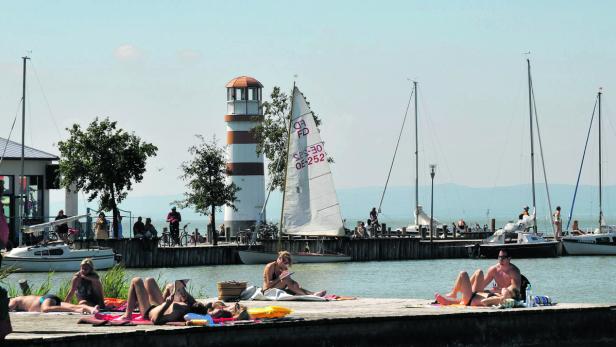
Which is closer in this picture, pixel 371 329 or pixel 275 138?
pixel 371 329

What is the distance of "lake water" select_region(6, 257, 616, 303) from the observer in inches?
1902

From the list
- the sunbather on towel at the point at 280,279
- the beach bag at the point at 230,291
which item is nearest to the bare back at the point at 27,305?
the beach bag at the point at 230,291

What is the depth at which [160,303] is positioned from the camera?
72.5ft

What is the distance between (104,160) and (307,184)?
34.4 feet

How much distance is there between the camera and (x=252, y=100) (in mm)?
79125

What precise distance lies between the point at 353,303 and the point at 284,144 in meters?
48.0

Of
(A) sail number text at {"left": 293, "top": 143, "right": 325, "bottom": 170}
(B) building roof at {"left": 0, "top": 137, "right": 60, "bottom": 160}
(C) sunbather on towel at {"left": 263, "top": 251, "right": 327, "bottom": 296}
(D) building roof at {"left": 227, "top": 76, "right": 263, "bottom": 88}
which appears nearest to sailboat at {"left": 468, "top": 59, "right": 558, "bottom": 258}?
(A) sail number text at {"left": 293, "top": 143, "right": 325, "bottom": 170}

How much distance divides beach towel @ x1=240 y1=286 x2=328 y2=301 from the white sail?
31942mm

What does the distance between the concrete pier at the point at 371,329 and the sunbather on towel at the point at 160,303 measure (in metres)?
0.49

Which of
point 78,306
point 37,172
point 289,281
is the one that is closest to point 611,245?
point 37,172

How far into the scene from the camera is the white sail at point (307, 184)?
2361 inches

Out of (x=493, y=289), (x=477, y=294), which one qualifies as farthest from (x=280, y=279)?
(x=493, y=289)

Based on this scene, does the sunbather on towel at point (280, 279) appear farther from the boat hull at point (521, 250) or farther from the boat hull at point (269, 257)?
the boat hull at point (521, 250)

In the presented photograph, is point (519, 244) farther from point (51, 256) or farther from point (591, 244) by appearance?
point (51, 256)
